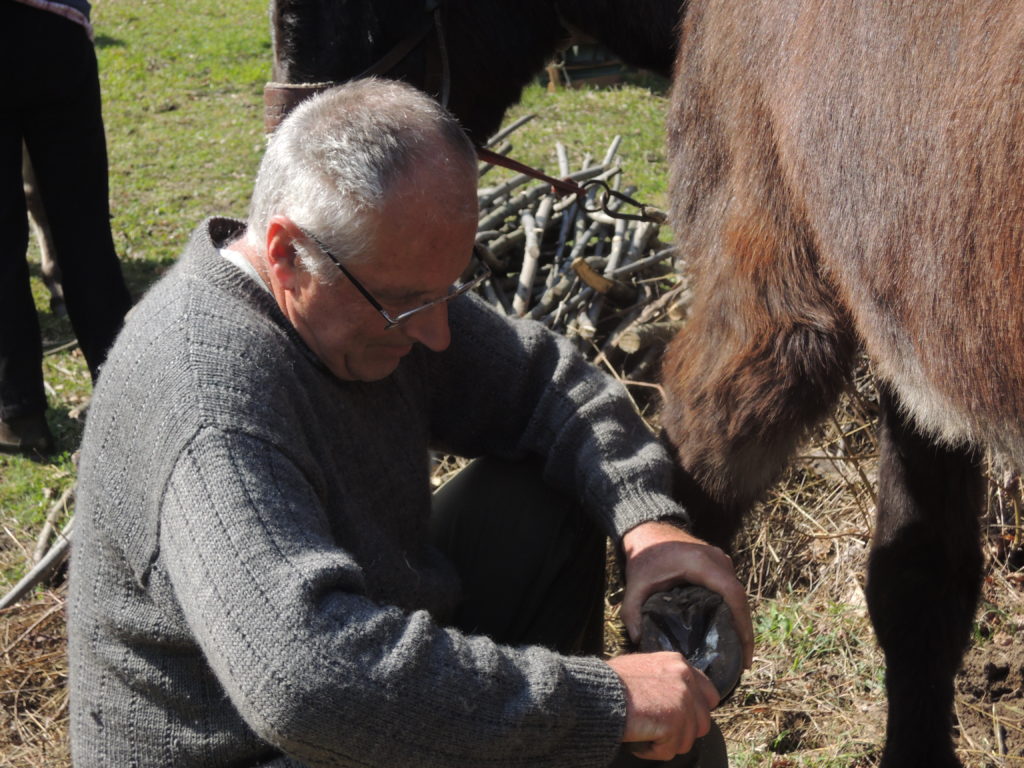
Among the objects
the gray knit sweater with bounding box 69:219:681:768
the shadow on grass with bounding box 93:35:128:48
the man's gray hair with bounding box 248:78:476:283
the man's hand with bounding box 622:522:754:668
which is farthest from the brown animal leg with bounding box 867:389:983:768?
the shadow on grass with bounding box 93:35:128:48

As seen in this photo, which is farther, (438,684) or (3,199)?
(3,199)

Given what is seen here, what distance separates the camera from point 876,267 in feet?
5.71

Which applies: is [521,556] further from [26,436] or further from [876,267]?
[26,436]

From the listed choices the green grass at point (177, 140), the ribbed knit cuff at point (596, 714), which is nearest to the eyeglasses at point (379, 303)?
the ribbed knit cuff at point (596, 714)

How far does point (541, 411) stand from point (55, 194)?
2.57m

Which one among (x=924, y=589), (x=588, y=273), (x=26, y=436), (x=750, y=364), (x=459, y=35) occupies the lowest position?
(x=26, y=436)

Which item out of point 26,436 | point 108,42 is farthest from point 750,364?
point 108,42

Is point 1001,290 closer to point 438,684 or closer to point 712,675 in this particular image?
point 712,675

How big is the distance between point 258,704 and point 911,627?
175 cm

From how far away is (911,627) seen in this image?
2.53 meters

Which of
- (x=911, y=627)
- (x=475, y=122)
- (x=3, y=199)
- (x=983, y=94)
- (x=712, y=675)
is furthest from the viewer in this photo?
(x=3, y=199)

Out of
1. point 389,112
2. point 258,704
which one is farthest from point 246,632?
point 389,112

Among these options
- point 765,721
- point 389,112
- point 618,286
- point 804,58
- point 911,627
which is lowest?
point 765,721

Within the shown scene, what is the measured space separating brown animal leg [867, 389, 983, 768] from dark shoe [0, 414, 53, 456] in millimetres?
3049
